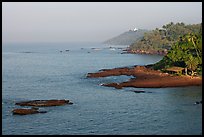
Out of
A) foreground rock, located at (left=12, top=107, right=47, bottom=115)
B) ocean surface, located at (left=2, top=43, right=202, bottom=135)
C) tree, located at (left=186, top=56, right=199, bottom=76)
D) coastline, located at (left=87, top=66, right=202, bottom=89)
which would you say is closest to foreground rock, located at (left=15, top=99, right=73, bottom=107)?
ocean surface, located at (left=2, top=43, right=202, bottom=135)

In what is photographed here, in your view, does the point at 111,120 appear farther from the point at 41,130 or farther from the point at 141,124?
the point at 41,130

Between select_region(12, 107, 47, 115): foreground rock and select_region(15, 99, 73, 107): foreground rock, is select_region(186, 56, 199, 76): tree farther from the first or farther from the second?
select_region(12, 107, 47, 115): foreground rock

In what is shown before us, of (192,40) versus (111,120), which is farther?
(192,40)

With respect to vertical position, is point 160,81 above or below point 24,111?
above

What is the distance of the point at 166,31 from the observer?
109188 mm

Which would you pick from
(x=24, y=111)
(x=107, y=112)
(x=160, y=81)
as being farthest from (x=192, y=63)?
(x=24, y=111)

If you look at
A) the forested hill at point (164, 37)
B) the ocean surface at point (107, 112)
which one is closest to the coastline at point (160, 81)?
the ocean surface at point (107, 112)

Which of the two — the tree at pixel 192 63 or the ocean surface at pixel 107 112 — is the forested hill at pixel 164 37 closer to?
the tree at pixel 192 63

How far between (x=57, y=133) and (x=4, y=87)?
790 inches

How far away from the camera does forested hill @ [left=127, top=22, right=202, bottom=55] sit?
4035 inches

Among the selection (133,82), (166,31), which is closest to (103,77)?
(133,82)

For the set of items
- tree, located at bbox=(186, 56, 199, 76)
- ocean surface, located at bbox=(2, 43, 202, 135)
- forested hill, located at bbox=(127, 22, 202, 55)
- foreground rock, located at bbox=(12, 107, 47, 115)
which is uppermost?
forested hill, located at bbox=(127, 22, 202, 55)

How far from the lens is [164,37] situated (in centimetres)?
10756

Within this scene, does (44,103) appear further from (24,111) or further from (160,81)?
(160,81)
